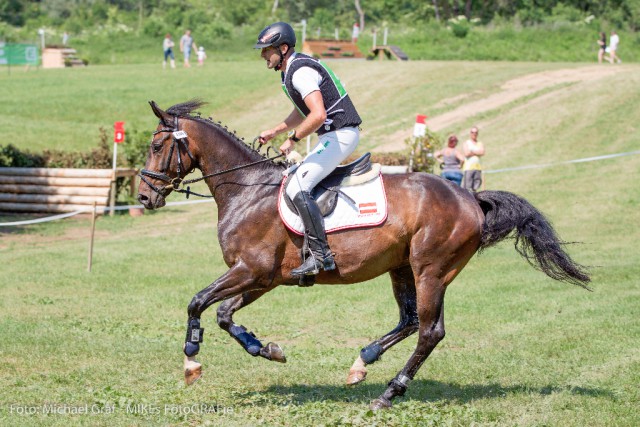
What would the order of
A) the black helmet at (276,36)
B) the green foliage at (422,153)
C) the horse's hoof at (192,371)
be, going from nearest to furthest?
the horse's hoof at (192,371)
the black helmet at (276,36)
the green foliage at (422,153)

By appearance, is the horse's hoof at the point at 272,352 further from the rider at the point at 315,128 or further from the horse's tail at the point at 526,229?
the horse's tail at the point at 526,229

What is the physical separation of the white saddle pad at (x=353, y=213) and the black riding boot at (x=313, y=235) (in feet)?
0.37

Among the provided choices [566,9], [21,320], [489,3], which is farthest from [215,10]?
[21,320]

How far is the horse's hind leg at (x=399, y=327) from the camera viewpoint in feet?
28.3

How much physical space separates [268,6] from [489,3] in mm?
23700

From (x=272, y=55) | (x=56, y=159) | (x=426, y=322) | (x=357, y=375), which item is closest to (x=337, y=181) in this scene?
(x=272, y=55)

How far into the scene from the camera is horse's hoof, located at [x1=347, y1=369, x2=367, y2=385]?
338 inches

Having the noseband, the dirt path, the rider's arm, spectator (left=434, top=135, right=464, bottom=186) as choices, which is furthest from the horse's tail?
the dirt path

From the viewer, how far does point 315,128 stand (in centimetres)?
784

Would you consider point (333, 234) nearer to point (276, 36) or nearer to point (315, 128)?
point (315, 128)

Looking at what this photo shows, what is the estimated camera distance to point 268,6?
283 feet

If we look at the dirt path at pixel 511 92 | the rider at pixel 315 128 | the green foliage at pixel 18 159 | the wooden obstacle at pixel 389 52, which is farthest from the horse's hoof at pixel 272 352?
the wooden obstacle at pixel 389 52

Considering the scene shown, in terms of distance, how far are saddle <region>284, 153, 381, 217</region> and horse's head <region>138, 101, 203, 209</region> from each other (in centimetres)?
106

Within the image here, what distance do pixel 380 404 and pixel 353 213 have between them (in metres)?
1.78
